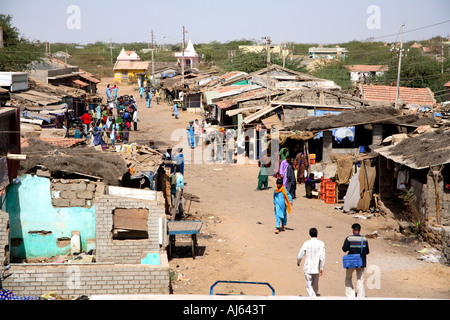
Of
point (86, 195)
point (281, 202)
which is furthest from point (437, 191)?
point (86, 195)

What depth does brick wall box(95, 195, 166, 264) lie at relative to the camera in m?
8.14

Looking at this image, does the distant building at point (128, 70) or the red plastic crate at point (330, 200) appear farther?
the distant building at point (128, 70)

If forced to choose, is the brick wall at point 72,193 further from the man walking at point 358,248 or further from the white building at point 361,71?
the white building at point 361,71

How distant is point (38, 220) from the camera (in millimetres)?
8750

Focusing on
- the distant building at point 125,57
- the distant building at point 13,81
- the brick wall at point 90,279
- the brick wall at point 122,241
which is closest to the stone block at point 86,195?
the brick wall at point 122,241

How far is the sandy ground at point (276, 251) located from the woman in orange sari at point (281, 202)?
0.83ft

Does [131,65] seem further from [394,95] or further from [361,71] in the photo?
[394,95]

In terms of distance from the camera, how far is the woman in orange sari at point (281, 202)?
10.7 metres

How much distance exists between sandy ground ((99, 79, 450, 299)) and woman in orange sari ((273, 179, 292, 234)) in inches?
10.0

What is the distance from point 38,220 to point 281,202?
4.96 meters

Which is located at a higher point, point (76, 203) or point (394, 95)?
point (394, 95)

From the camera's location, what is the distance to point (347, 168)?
13.9 meters

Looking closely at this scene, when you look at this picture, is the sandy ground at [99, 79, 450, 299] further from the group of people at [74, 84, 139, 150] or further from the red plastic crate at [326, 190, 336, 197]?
the group of people at [74, 84, 139, 150]

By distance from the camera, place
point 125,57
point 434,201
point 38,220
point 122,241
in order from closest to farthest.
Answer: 1. point 122,241
2. point 38,220
3. point 434,201
4. point 125,57
